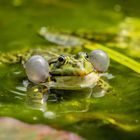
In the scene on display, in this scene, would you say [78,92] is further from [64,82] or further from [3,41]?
[3,41]

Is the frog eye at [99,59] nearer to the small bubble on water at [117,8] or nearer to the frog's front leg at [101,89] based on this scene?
the frog's front leg at [101,89]

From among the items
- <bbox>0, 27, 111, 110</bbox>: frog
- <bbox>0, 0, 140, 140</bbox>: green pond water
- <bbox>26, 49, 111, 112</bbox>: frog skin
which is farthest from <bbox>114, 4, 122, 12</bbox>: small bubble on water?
<bbox>26, 49, 111, 112</bbox>: frog skin

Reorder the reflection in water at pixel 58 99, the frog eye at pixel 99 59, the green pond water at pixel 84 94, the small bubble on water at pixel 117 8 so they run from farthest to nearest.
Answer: the small bubble on water at pixel 117 8 → the frog eye at pixel 99 59 → the reflection in water at pixel 58 99 → the green pond water at pixel 84 94

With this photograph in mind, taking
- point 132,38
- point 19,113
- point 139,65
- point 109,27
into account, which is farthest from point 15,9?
point 19,113

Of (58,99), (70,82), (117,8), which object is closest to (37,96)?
(58,99)

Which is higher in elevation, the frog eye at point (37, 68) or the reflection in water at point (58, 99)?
the frog eye at point (37, 68)

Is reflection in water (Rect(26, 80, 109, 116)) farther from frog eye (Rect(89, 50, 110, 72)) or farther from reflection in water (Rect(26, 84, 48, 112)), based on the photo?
frog eye (Rect(89, 50, 110, 72))

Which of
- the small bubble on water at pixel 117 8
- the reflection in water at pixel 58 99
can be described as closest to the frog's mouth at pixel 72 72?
the reflection in water at pixel 58 99
